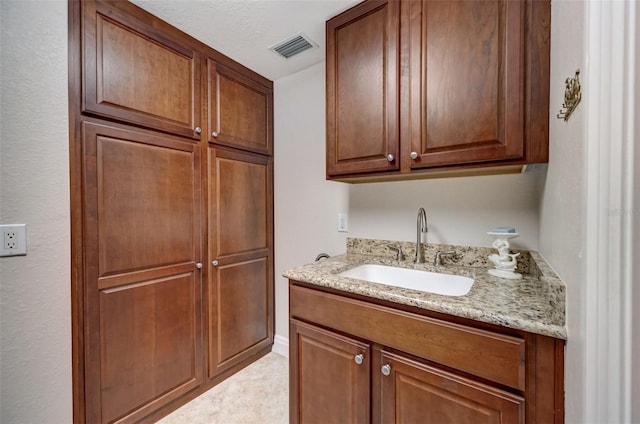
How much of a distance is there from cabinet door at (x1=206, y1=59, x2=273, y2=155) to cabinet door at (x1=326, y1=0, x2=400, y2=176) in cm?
80

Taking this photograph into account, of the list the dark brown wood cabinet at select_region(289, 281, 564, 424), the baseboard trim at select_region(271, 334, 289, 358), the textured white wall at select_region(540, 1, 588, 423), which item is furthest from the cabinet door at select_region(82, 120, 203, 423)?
the textured white wall at select_region(540, 1, 588, 423)

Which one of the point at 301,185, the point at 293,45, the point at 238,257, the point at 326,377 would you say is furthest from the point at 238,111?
the point at 326,377

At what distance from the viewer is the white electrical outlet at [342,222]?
1.82 meters

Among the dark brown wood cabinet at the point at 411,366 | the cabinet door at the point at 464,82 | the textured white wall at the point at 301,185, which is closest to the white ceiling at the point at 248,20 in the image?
the textured white wall at the point at 301,185

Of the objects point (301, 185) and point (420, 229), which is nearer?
point (420, 229)

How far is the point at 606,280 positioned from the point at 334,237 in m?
1.47

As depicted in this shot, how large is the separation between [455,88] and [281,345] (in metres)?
2.16

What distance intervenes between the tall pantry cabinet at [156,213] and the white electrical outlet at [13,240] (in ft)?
0.53

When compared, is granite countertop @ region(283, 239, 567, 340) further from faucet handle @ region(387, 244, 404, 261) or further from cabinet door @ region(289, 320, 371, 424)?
cabinet door @ region(289, 320, 371, 424)

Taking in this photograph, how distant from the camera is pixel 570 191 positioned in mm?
661

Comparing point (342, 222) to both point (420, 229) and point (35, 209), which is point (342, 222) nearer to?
point (420, 229)

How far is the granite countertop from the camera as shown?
733 millimetres

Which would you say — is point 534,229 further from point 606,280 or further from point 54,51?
point 54,51

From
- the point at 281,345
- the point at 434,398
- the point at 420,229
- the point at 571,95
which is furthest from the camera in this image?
the point at 281,345
